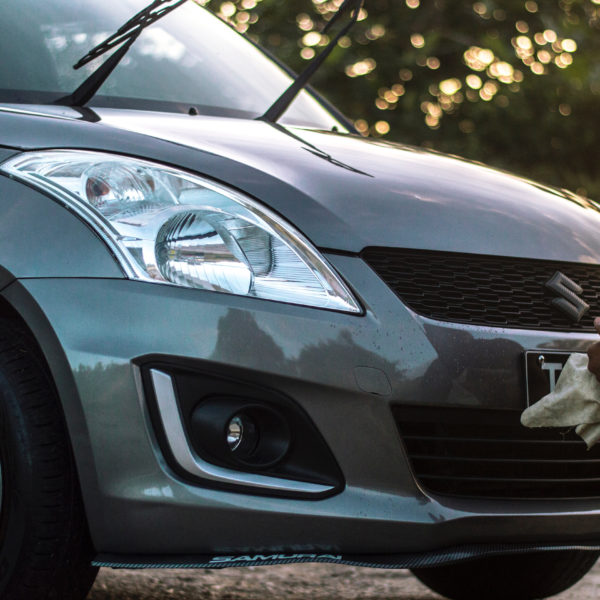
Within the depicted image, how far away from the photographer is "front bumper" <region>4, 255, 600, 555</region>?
2.08m

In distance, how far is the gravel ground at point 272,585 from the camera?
333cm

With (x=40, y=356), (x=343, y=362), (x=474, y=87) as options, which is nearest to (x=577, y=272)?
(x=343, y=362)

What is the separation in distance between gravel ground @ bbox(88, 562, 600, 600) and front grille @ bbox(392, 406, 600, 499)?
121 centimetres

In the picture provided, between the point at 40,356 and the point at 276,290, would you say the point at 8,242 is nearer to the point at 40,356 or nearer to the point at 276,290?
the point at 40,356

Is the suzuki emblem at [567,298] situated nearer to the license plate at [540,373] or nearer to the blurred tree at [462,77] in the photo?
the license plate at [540,373]

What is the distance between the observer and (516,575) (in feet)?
10.6

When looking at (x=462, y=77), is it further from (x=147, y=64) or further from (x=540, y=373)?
(x=540, y=373)

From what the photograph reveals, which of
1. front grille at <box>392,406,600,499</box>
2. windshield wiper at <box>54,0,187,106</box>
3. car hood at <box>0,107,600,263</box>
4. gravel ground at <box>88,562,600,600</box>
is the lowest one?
gravel ground at <box>88,562,600,600</box>

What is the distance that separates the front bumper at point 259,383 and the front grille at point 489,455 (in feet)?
0.13

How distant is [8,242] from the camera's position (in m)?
2.18

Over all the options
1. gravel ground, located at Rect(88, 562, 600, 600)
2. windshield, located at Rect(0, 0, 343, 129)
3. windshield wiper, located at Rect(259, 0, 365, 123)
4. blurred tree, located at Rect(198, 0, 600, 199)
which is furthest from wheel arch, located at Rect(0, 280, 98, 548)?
blurred tree, located at Rect(198, 0, 600, 199)

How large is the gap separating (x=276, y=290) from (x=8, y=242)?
0.53 metres

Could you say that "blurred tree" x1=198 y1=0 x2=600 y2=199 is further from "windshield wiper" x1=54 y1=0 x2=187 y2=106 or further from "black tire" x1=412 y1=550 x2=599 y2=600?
"black tire" x1=412 y1=550 x2=599 y2=600

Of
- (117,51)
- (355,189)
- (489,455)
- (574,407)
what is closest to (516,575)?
(489,455)
